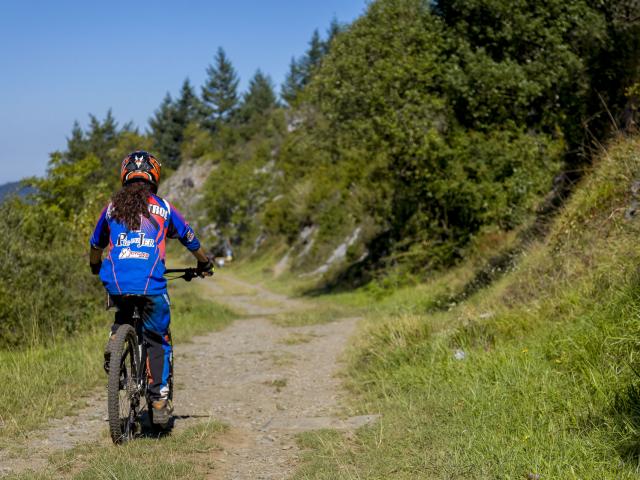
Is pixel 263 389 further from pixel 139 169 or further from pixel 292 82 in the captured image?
pixel 292 82

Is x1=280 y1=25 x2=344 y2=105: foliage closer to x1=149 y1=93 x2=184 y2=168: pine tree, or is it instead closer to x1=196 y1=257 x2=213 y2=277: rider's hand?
x1=149 y1=93 x2=184 y2=168: pine tree

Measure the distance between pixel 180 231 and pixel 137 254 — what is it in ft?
1.74

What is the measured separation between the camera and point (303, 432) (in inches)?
220

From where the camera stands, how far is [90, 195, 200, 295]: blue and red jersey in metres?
5.16

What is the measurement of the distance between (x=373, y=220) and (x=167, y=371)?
2147 cm

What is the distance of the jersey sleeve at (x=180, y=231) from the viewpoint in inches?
219

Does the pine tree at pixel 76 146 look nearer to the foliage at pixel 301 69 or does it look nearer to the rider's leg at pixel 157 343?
the foliage at pixel 301 69

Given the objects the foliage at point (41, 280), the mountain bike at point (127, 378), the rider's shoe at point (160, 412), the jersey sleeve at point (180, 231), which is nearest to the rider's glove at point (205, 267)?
the jersey sleeve at point (180, 231)

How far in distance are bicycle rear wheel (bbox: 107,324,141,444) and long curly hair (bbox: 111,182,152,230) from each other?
0.85 metres

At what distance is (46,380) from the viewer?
7.03 meters

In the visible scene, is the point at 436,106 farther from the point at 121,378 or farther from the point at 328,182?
the point at 328,182

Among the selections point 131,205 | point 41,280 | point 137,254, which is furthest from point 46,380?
point 41,280

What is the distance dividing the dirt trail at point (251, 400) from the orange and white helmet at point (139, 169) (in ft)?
7.10

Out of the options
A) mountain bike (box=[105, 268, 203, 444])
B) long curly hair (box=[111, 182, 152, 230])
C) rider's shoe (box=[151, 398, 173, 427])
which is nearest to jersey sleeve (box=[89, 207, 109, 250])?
long curly hair (box=[111, 182, 152, 230])
